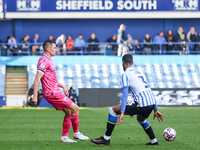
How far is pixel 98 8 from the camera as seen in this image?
28578 millimetres

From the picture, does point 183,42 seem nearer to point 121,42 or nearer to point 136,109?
point 121,42

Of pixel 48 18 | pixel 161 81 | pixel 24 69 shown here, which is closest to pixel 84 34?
pixel 48 18

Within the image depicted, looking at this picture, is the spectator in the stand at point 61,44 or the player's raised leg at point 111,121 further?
the spectator in the stand at point 61,44

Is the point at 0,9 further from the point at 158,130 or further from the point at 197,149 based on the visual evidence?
the point at 197,149

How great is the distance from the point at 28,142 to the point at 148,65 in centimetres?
1987

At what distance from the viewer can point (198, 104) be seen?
21.7 meters

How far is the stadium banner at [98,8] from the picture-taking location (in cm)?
2820

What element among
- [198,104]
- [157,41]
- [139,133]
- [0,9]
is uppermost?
[0,9]

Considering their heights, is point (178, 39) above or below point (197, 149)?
above

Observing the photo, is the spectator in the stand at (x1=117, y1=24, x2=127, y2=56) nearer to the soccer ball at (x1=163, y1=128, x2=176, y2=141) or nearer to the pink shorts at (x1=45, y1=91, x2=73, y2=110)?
the soccer ball at (x1=163, y1=128, x2=176, y2=141)

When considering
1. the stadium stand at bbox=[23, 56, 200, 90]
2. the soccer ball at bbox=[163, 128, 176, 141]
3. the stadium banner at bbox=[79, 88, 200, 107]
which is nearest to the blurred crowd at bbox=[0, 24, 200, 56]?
the stadium stand at bbox=[23, 56, 200, 90]

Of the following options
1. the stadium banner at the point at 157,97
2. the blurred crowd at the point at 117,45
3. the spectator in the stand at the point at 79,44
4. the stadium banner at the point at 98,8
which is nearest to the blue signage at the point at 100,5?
the stadium banner at the point at 98,8

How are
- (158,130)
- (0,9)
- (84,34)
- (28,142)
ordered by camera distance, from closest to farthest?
(28,142), (158,130), (0,9), (84,34)

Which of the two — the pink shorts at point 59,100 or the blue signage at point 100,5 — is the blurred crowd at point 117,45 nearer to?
the blue signage at point 100,5
